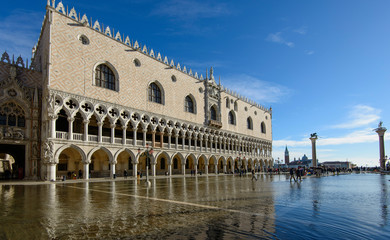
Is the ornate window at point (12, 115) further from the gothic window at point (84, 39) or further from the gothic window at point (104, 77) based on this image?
the gothic window at point (84, 39)

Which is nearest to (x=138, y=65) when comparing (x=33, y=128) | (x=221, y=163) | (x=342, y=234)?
(x=33, y=128)

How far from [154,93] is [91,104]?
367 inches

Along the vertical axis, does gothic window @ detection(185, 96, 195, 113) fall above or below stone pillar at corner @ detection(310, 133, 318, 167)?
above

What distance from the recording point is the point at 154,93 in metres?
32.5

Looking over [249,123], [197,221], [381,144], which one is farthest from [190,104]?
[381,144]

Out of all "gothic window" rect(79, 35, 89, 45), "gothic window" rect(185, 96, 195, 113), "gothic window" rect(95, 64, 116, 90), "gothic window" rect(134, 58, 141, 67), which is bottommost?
"gothic window" rect(185, 96, 195, 113)

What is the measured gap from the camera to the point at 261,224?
5.87 metres

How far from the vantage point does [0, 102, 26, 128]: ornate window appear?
21.6 meters

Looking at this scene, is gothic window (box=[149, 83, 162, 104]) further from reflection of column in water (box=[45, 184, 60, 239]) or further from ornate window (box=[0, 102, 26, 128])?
reflection of column in water (box=[45, 184, 60, 239])

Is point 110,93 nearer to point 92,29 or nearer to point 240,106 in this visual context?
point 92,29

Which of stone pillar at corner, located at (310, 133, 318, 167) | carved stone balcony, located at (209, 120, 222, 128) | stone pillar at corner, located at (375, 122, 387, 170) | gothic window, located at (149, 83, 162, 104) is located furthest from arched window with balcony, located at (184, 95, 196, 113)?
stone pillar at corner, located at (375, 122, 387, 170)

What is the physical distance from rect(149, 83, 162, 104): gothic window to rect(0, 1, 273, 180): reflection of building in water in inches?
5.0

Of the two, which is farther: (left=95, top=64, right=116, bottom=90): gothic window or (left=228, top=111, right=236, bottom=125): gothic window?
(left=228, top=111, right=236, bottom=125): gothic window

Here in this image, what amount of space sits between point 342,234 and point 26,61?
27056mm
